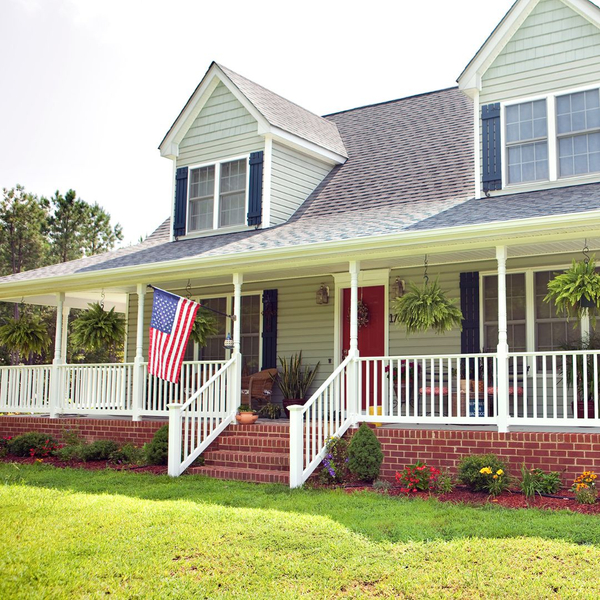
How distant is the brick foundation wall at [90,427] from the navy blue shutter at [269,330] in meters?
2.31

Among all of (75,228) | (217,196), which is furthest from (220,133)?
(75,228)

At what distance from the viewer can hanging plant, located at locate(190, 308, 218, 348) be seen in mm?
12117

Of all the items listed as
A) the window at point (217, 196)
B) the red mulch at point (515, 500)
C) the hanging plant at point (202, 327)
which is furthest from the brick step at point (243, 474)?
the window at point (217, 196)

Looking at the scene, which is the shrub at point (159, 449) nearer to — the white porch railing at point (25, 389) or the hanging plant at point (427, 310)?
the white porch railing at point (25, 389)

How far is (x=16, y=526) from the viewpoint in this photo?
7.02 meters

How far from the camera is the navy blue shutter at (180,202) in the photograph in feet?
46.4

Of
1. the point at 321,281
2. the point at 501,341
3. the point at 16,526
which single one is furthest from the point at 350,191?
the point at 16,526

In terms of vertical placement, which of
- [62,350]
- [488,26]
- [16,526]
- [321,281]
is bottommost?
[16,526]

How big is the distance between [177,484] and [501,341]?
4.50 m

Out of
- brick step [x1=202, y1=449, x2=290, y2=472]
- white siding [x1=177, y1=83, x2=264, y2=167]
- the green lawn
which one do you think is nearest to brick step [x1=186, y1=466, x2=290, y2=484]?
brick step [x1=202, y1=449, x2=290, y2=472]

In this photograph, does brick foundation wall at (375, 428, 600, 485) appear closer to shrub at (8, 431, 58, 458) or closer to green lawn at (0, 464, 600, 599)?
green lawn at (0, 464, 600, 599)

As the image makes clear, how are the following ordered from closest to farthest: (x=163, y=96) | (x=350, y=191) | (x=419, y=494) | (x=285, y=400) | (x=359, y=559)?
(x=359, y=559)
(x=419, y=494)
(x=285, y=400)
(x=350, y=191)
(x=163, y=96)

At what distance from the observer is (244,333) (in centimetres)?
1360

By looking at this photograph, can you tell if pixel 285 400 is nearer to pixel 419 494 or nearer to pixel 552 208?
pixel 419 494
